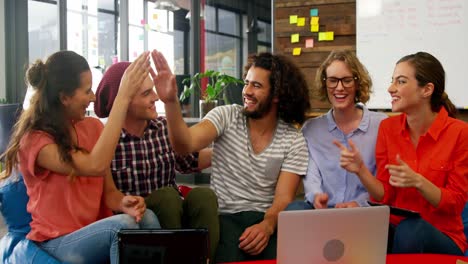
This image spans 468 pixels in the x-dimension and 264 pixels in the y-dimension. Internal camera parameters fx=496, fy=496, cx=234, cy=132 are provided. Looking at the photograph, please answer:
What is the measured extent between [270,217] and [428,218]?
604mm

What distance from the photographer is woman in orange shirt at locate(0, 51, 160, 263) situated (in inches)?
64.6

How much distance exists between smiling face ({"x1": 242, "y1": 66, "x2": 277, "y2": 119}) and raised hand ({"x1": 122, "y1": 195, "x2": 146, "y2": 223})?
0.64 m

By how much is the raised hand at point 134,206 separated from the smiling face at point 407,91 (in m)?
1.06

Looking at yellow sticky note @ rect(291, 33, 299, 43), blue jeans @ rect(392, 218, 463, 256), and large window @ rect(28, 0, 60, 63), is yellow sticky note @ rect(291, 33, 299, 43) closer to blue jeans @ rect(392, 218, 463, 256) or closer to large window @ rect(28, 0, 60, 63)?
blue jeans @ rect(392, 218, 463, 256)

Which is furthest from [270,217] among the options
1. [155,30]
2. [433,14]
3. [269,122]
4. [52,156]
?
[155,30]

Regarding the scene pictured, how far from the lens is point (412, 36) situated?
4074 mm

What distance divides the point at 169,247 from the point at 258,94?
0.93 metres

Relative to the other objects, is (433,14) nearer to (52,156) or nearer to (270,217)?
(270,217)

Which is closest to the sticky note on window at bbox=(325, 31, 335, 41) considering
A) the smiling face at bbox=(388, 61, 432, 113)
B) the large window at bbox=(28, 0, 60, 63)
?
the smiling face at bbox=(388, 61, 432, 113)

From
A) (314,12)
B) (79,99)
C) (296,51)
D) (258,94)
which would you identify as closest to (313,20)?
(314,12)

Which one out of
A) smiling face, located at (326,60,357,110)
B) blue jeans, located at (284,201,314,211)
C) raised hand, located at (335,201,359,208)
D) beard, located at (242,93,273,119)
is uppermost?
smiling face, located at (326,60,357,110)

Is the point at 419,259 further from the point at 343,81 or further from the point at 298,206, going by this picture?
the point at 343,81

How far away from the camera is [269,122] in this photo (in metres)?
2.17

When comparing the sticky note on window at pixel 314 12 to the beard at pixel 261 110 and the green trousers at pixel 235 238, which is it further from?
the green trousers at pixel 235 238
